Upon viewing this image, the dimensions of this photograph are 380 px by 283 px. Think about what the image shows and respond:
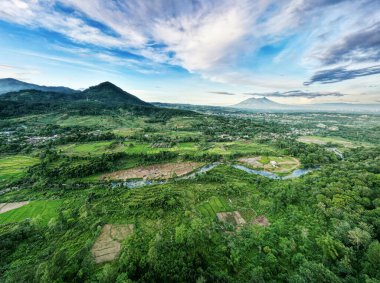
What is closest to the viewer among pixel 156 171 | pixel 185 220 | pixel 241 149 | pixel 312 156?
pixel 185 220

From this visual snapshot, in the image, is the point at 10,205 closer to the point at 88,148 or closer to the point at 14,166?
the point at 14,166

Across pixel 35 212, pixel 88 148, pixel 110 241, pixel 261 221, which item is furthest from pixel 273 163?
pixel 88 148

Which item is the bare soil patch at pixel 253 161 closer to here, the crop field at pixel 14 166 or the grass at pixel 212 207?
the grass at pixel 212 207

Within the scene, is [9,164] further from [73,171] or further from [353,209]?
[353,209]

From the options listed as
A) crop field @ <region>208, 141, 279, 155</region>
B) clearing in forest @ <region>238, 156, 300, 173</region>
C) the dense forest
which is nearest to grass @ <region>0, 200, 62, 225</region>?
the dense forest

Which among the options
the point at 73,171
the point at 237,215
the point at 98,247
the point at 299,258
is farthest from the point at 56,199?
the point at 299,258

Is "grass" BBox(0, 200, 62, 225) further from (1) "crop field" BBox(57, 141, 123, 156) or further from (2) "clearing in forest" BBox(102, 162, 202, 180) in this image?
(1) "crop field" BBox(57, 141, 123, 156)
